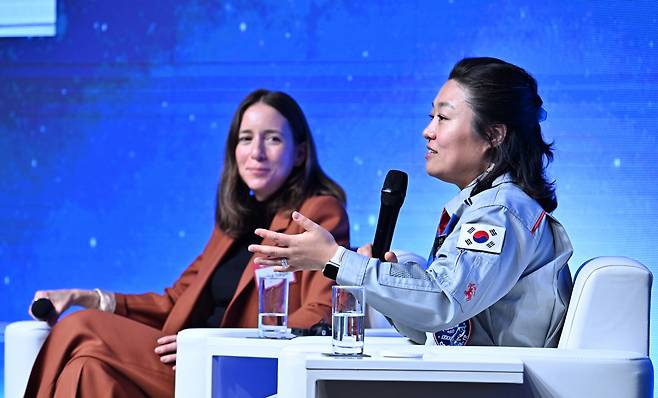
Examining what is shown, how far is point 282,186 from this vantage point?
9.73 ft

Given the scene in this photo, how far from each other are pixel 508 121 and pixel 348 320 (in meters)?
0.63

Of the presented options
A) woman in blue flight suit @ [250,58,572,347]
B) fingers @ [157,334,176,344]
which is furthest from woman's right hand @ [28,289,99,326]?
woman in blue flight suit @ [250,58,572,347]

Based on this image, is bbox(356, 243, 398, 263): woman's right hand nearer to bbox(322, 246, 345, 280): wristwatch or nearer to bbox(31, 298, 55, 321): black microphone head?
bbox(322, 246, 345, 280): wristwatch

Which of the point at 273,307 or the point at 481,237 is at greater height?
the point at 481,237

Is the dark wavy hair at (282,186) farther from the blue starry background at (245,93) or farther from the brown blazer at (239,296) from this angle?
the blue starry background at (245,93)

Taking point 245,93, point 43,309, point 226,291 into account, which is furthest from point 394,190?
point 245,93

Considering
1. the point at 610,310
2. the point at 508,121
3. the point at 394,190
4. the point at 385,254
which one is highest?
the point at 508,121

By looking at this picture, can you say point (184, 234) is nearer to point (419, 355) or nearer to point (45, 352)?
point (45, 352)

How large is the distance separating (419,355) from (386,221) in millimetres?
359

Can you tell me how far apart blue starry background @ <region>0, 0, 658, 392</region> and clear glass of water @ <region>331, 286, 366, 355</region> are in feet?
7.73

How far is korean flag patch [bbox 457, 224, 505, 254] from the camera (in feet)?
5.86

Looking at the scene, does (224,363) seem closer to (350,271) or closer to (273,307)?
(273,307)

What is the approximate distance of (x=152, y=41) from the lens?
4172mm

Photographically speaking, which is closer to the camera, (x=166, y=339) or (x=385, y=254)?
(x=385, y=254)
